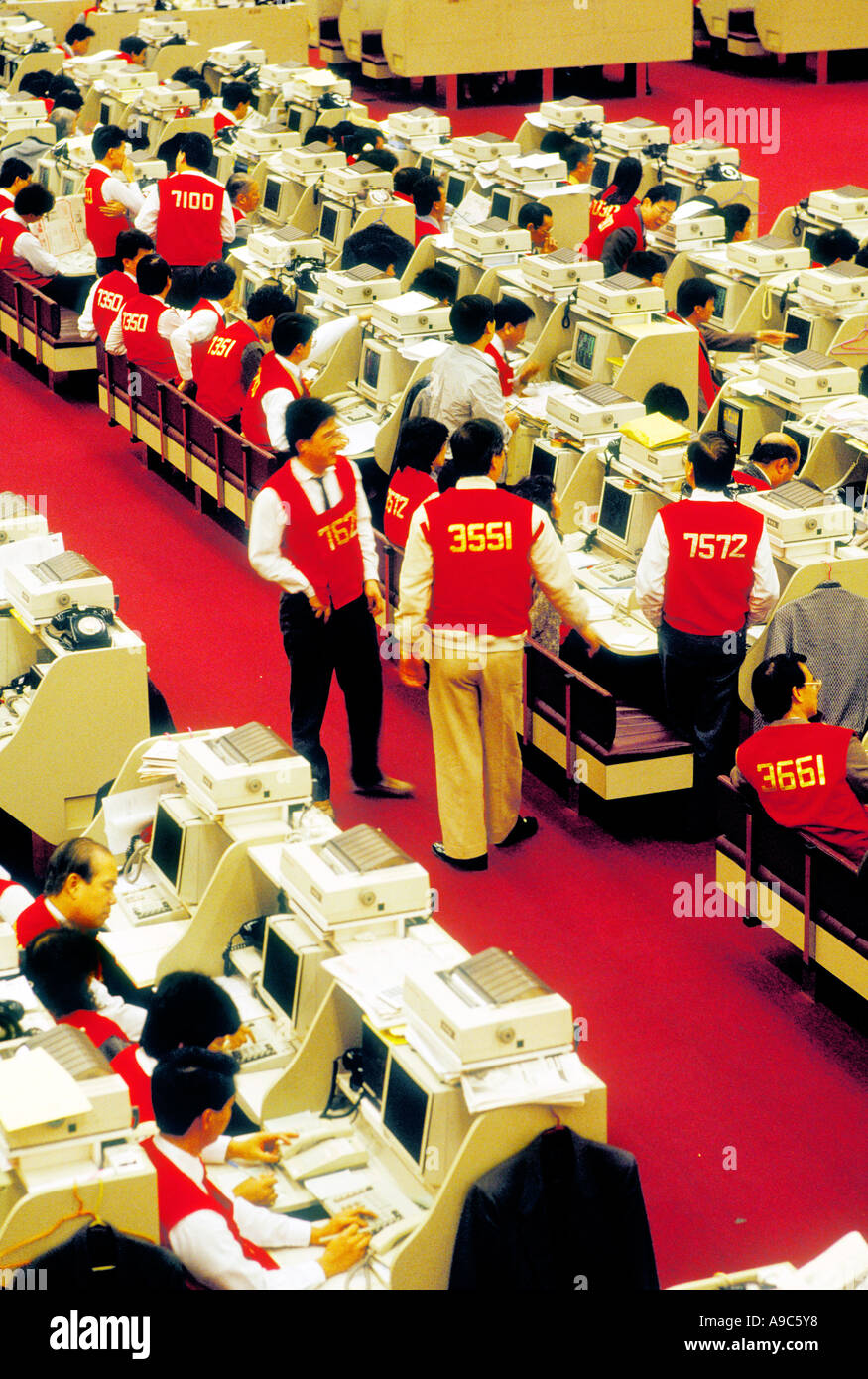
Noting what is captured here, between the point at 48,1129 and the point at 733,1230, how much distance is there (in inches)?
71.7

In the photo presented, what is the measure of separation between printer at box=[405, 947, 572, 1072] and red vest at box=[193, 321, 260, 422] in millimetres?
4900

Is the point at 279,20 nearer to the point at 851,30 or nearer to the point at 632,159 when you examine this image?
the point at 851,30

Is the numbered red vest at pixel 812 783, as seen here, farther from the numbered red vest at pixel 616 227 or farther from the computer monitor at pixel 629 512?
the numbered red vest at pixel 616 227

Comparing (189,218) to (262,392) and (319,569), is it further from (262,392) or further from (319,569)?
(319,569)

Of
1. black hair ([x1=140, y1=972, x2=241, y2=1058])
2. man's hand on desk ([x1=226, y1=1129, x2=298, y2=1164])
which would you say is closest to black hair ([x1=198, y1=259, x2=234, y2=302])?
black hair ([x1=140, y1=972, x2=241, y2=1058])

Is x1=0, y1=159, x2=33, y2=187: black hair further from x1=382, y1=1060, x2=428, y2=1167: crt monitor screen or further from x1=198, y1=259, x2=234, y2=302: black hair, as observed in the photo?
x1=382, y1=1060, x2=428, y2=1167: crt monitor screen

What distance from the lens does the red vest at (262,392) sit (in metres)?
7.34

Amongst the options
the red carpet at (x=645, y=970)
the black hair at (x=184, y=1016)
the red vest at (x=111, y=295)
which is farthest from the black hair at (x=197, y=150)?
the black hair at (x=184, y=1016)

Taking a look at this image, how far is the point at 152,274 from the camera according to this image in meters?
8.78

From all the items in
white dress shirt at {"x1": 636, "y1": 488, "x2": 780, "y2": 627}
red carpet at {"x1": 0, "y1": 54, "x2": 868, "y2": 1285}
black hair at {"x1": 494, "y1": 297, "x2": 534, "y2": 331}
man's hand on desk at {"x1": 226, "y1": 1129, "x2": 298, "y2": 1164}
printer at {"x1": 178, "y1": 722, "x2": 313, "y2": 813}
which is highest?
black hair at {"x1": 494, "y1": 297, "x2": 534, "y2": 331}

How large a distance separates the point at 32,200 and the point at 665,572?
662 centimetres

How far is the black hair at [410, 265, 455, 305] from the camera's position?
29.3 feet

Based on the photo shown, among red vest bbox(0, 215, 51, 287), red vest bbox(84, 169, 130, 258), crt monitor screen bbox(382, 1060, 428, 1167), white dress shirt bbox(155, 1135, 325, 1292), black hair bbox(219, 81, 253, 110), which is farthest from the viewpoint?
black hair bbox(219, 81, 253, 110)

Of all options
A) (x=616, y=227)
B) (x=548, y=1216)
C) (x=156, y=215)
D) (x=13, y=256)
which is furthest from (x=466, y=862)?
(x=13, y=256)
